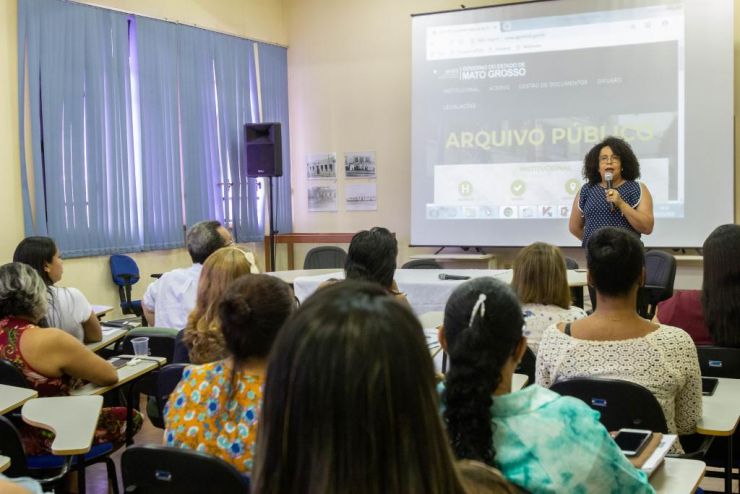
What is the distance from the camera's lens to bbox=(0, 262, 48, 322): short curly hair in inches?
108

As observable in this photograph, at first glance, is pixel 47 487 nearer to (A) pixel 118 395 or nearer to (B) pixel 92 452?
(B) pixel 92 452

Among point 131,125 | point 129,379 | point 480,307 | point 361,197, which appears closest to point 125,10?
point 131,125

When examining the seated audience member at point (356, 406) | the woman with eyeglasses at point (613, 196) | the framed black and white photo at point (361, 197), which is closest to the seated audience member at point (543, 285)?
the woman with eyeglasses at point (613, 196)

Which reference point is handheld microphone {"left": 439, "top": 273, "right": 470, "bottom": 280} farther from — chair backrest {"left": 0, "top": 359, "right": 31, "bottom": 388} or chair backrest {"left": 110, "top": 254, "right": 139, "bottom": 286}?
chair backrest {"left": 110, "top": 254, "right": 139, "bottom": 286}

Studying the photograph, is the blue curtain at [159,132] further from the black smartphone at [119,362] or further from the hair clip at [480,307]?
the hair clip at [480,307]

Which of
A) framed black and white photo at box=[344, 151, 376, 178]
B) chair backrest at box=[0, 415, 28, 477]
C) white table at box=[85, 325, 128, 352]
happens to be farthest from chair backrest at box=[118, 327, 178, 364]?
framed black and white photo at box=[344, 151, 376, 178]

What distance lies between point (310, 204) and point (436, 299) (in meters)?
4.07

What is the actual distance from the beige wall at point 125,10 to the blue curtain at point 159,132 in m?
0.17

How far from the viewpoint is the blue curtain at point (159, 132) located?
21.4 ft

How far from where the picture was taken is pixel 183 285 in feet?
12.7

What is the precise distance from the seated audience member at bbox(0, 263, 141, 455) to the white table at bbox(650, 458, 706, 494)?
1.98 metres

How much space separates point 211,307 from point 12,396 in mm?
728

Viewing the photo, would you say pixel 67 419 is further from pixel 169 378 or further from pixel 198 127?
pixel 198 127

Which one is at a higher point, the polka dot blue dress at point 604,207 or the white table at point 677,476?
the polka dot blue dress at point 604,207
